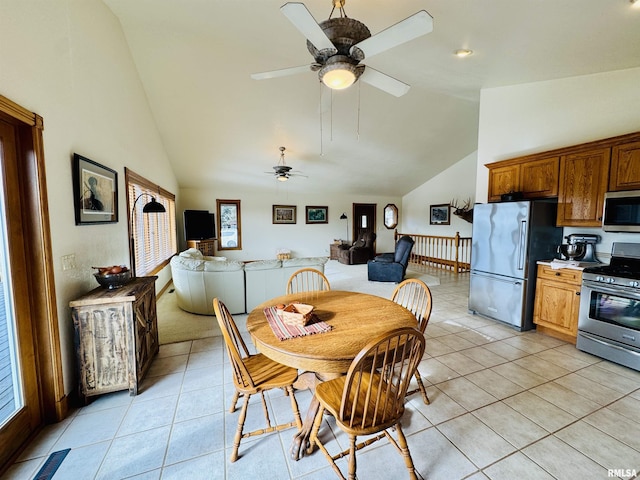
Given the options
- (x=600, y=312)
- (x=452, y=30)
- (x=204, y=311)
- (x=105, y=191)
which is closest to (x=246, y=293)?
(x=204, y=311)

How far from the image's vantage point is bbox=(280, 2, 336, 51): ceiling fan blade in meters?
1.31

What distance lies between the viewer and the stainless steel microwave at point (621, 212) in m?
2.68

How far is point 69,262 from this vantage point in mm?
2096

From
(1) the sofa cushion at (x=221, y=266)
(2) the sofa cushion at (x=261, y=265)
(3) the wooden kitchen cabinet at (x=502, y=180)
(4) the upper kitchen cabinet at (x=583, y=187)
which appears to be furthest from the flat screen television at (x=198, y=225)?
(4) the upper kitchen cabinet at (x=583, y=187)

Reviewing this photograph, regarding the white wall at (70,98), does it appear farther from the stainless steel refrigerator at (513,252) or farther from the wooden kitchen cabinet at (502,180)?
the wooden kitchen cabinet at (502,180)

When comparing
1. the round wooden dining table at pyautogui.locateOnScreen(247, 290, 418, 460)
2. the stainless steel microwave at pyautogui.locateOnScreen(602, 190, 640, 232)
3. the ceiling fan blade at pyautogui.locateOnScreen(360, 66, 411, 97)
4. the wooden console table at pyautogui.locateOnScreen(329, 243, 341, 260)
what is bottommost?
the wooden console table at pyautogui.locateOnScreen(329, 243, 341, 260)

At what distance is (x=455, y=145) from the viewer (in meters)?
6.60

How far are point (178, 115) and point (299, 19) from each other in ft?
13.6

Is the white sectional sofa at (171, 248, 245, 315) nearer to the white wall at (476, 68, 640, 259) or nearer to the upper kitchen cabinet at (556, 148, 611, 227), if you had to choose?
the white wall at (476, 68, 640, 259)

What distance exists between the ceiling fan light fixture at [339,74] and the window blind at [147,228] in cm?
244

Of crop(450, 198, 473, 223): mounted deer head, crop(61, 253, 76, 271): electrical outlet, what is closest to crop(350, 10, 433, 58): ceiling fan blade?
crop(61, 253, 76, 271): electrical outlet

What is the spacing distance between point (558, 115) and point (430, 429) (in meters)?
3.99

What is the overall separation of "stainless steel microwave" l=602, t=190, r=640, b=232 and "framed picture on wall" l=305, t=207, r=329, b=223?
7.23 m

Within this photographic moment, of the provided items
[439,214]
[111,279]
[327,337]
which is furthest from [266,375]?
[439,214]
